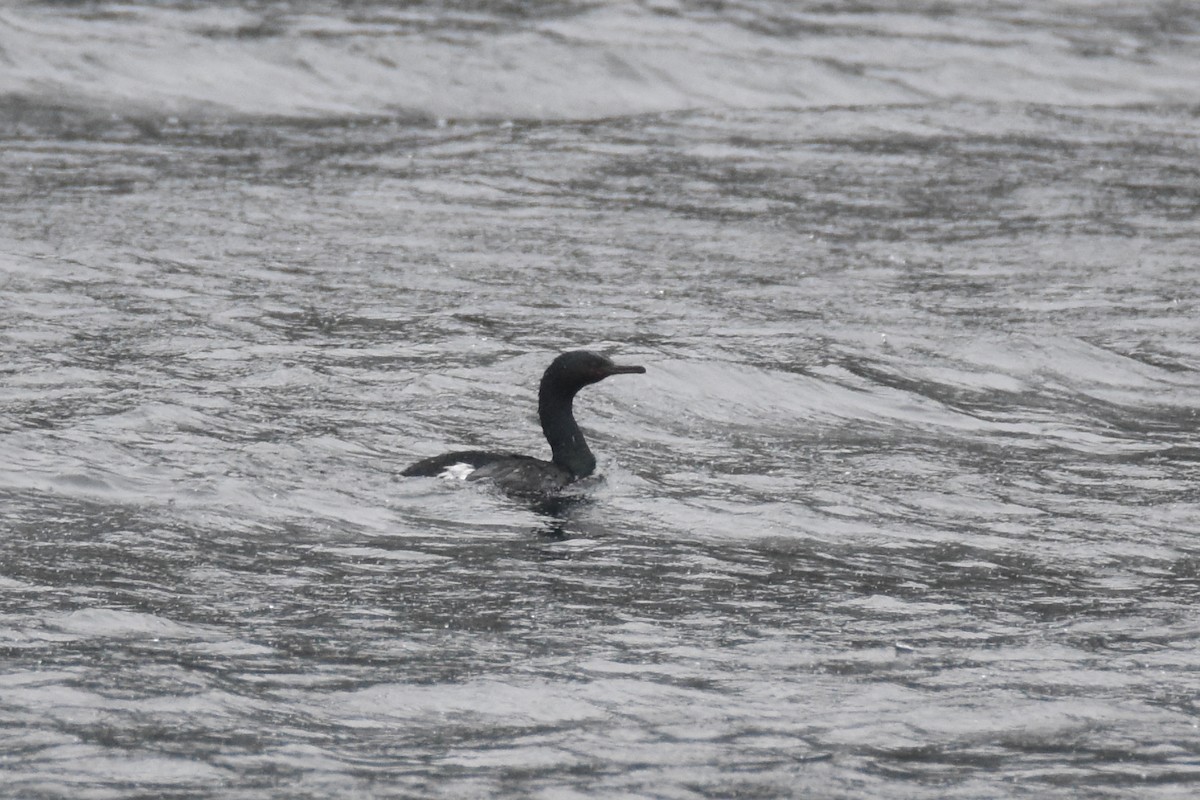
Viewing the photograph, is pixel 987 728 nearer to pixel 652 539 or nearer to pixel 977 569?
pixel 977 569

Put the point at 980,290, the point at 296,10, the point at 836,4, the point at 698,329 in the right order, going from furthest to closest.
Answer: the point at 836,4 < the point at 296,10 < the point at 980,290 < the point at 698,329

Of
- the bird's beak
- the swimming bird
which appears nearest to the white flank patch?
the swimming bird

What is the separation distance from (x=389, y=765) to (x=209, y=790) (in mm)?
800

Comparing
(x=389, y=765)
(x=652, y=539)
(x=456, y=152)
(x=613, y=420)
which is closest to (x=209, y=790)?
(x=389, y=765)

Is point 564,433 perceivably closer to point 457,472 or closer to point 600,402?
point 457,472

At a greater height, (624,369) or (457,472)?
(624,369)

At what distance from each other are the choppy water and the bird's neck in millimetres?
284

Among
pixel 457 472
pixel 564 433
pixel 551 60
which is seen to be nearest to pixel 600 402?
pixel 564 433

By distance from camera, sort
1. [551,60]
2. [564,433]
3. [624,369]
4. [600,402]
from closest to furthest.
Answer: [624,369], [564,433], [600,402], [551,60]

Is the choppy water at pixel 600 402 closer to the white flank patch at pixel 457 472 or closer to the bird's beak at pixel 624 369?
the white flank patch at pixel 457 472

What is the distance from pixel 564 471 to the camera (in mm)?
14016

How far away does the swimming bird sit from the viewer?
13.6 m

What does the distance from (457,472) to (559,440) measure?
119 centimetres

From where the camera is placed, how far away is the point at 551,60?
1228 inches
